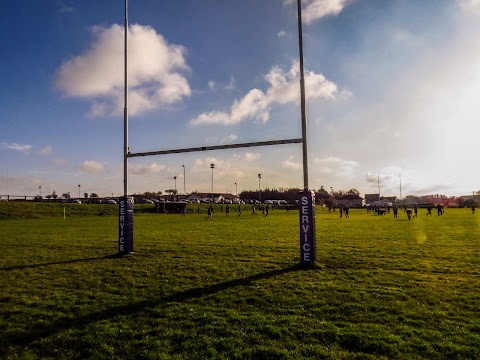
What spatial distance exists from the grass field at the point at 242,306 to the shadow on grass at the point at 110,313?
0.03 meters

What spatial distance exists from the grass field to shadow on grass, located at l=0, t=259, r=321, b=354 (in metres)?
0.03

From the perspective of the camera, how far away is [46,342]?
517 cm

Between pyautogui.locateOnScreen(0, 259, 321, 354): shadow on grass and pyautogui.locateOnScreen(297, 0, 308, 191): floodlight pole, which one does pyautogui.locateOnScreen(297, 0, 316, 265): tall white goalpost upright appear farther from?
pyautogui.locateOnScreen(0, 259, 321, 354): shadow on grass

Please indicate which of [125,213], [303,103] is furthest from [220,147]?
[125,213]

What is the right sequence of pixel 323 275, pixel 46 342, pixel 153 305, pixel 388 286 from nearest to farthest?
1. pixel 46 342
2. pixel 153 305
3. pixel 388 286
4. pixel 323 275

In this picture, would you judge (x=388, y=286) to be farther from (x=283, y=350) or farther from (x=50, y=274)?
(x=50, y=274)

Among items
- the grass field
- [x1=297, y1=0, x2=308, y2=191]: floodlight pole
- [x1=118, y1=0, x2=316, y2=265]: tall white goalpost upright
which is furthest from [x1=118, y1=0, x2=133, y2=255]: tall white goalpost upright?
A: [x1=297, y1=0, x2=308, y2=191]: floodlight pole

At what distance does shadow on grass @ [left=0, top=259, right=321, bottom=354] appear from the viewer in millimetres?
5309

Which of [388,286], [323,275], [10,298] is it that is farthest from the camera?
[323,275]

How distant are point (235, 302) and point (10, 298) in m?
4.58

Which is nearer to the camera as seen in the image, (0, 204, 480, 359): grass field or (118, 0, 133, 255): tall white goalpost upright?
(0, 204, 480, 359): grass field

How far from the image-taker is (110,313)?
20.8 feet

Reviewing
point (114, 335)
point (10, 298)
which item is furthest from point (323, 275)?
point (10, 298)

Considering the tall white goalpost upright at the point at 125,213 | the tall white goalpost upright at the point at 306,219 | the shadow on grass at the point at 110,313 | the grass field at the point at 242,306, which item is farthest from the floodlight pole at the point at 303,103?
the tall white goalpost upright at the point at 125,213
